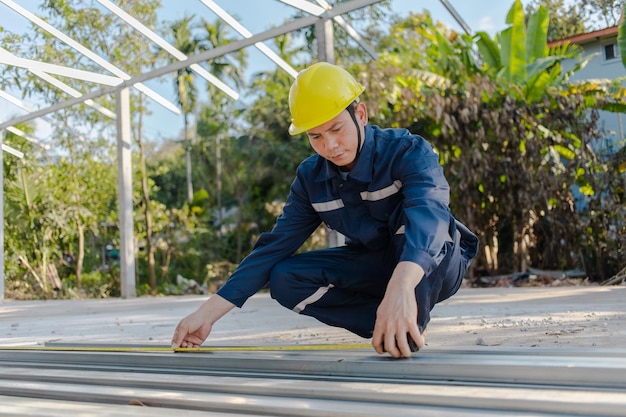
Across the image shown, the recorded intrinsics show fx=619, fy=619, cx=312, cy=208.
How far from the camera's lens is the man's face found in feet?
6.40

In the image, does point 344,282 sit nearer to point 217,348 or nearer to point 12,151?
point 217,348

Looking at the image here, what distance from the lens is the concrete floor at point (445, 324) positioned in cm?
256

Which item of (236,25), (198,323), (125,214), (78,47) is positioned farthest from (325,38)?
(198,323)

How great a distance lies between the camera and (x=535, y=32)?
7.58 metres

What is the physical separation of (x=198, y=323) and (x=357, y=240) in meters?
0.67

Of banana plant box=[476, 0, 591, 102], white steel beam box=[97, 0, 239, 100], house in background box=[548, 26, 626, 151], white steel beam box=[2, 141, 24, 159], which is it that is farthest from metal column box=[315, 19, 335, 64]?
house in background box=[548, 26, 626, 151]

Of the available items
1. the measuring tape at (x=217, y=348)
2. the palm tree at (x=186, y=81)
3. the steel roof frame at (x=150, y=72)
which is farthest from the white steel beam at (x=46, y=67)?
the palm tree at (x=186, y=81)

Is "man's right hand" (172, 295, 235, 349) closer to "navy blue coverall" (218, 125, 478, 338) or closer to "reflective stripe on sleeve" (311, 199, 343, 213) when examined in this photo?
"navy blue coverall" (218, 125, 478, 338)

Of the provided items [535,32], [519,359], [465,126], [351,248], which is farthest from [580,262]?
[519,359]

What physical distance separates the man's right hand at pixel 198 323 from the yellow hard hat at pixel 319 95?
0.64 m

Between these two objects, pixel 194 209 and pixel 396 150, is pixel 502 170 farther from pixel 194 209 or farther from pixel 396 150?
pixel 194 209

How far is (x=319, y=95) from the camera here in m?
1.94

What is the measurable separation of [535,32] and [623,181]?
2303mm

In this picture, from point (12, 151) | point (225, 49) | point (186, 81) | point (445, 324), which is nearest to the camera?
point (445, 324)
